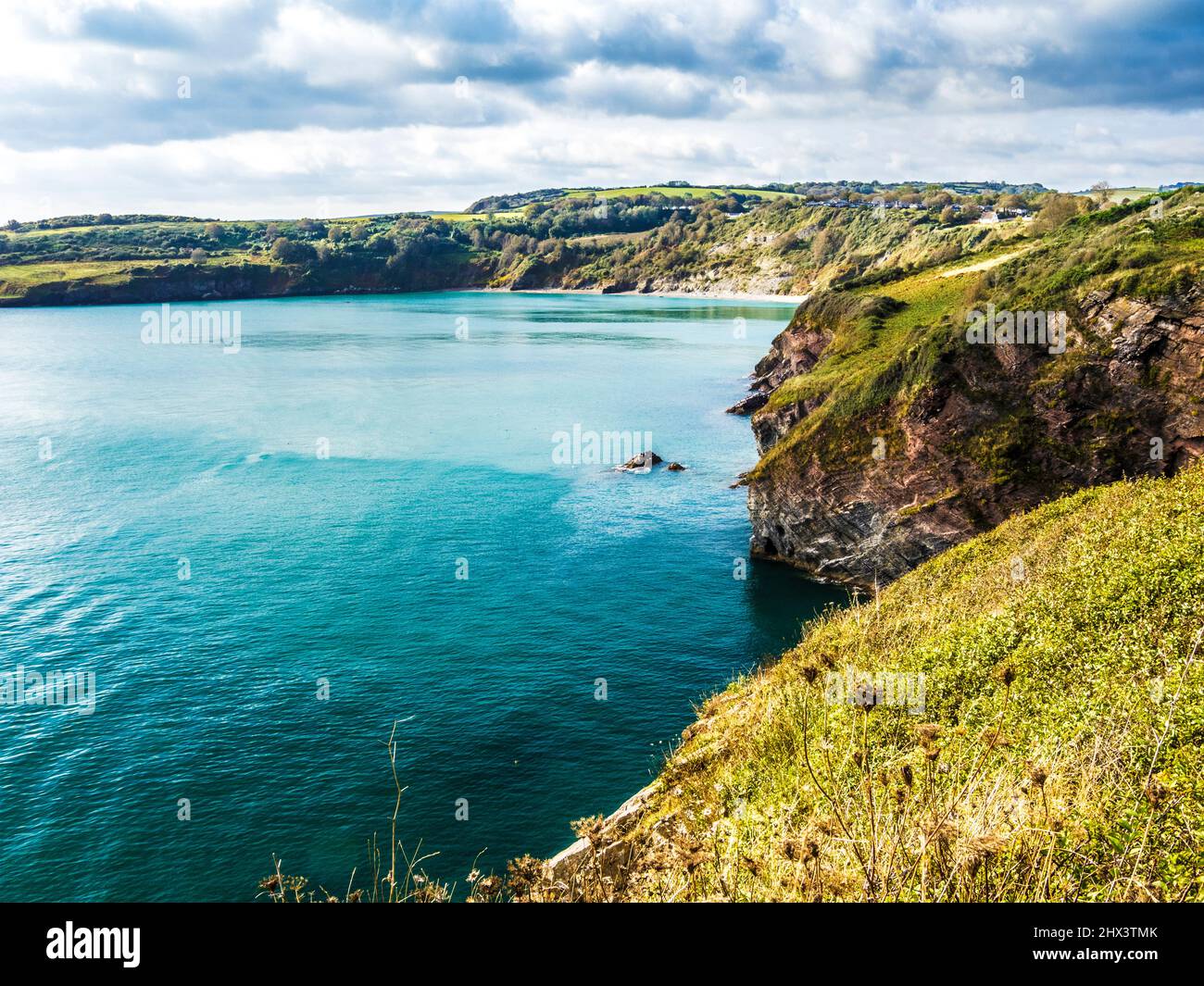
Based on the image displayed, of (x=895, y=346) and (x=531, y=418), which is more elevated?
(x=895, y=346)

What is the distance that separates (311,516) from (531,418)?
3410 centimetres

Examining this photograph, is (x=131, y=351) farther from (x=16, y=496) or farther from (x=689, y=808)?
(x=689, y=808)

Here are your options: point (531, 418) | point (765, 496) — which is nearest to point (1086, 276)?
point (765, 496)

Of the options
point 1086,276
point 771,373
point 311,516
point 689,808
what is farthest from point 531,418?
point 689,808

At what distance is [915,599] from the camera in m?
29.0

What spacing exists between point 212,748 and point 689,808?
19229 millimetres

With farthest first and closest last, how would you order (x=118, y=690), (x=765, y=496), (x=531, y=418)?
(x=531, y=418), (x=765, y=496), (x=118, y=690)

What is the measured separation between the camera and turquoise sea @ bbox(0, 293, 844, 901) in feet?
82.9

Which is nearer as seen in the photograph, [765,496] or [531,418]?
[765,496]

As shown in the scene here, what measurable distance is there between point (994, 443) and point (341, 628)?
32.8 meters

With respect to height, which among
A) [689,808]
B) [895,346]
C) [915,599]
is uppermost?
[895,346]
